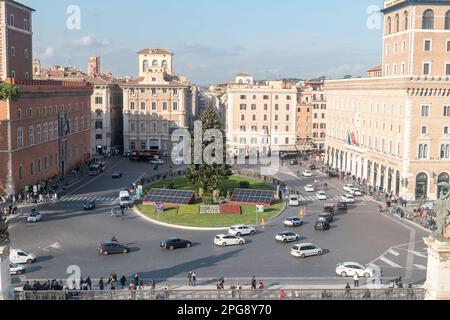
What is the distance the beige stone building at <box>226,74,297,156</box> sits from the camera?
101500 mm

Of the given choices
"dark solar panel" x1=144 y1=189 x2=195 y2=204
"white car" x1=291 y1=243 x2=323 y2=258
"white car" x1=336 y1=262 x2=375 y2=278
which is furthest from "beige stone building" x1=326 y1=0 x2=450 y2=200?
"white car" x1=336 y1=262 x2=375 y2=278

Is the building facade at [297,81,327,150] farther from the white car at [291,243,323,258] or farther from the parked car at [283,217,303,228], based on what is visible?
the white car at [291,243,323,258]

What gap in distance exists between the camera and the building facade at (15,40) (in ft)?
207

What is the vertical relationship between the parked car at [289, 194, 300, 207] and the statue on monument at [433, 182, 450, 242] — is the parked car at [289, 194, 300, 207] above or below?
below

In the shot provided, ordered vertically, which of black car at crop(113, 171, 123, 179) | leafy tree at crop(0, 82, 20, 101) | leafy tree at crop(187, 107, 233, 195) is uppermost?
leafy tree at crop(0, 82, 20, 101)

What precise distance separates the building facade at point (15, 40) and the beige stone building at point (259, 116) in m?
39.2

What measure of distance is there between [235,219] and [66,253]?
15624 mm

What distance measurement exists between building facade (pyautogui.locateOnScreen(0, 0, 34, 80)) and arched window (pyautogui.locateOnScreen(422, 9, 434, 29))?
1762 inches

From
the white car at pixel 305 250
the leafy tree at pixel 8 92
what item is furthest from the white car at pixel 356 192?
the leafy tree at pixel 8 92

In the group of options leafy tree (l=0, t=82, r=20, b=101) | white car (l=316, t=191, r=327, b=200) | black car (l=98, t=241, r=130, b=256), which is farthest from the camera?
white car (l=316, t=191, r=327, b=200)

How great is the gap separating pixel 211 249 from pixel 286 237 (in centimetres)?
579

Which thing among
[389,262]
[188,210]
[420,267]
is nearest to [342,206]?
[188,210]

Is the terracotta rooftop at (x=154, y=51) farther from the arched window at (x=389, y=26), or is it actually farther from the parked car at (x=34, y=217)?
the parked car at (x=34, y=217)
